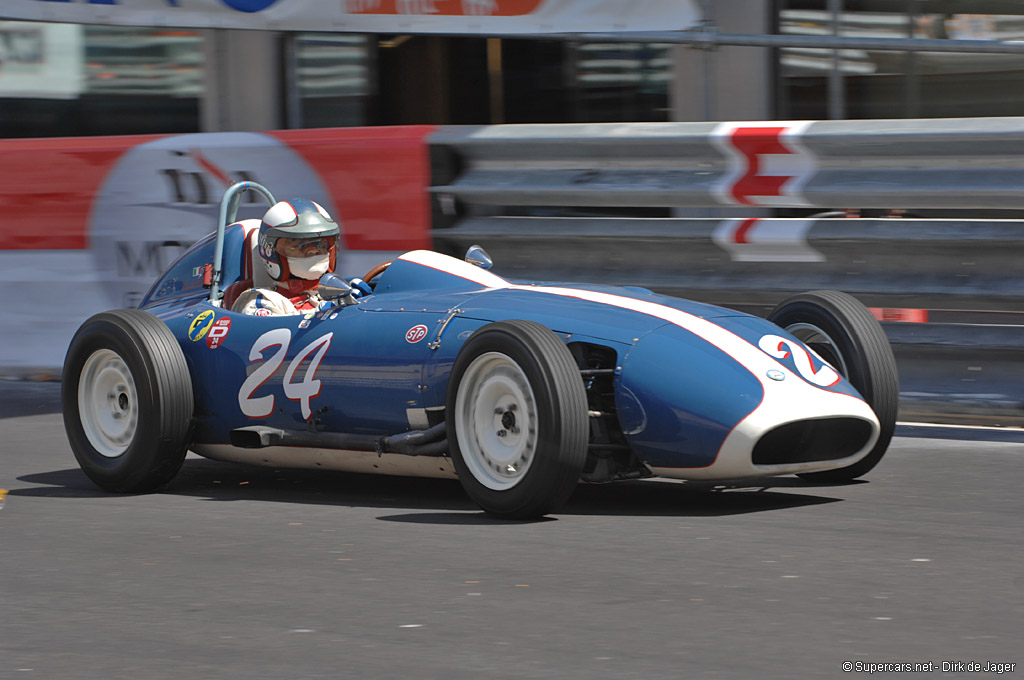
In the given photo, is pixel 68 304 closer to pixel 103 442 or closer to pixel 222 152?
pixel 222 152

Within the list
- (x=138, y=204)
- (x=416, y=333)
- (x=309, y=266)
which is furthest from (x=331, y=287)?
(x=138, y=204)

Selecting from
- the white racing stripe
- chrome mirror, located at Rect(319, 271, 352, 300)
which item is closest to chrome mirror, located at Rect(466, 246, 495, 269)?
chrome mirror, located at Rect(319, 271, 352, 300)

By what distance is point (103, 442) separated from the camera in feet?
22.3

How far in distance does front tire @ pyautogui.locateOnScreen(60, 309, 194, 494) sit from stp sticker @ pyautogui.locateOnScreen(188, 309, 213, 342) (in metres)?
0.16

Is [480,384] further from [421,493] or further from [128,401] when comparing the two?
[128,401]

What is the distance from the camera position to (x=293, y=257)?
6.96 meters

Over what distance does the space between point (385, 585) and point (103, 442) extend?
8.62 feet

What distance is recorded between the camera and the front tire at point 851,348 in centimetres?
596

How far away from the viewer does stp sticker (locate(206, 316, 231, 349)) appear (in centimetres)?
664

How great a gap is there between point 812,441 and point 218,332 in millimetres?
2596

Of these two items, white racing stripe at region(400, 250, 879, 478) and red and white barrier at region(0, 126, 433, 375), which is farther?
red and white barrier at region(0, 126, 433, 375)

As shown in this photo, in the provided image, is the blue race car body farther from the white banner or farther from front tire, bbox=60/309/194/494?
the white banner

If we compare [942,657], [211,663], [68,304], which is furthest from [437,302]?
[68,304]

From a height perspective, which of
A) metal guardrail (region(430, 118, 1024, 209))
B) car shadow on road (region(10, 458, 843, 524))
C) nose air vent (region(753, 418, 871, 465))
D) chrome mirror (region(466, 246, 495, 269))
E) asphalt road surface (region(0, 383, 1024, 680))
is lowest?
car shadow on road (region(10, 458, 843, 524))
